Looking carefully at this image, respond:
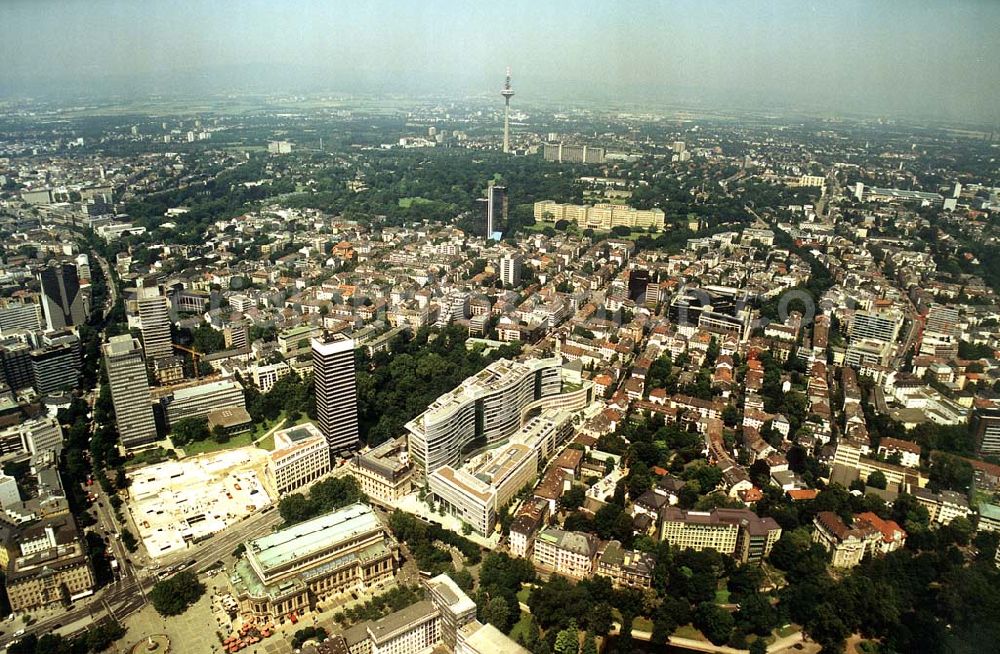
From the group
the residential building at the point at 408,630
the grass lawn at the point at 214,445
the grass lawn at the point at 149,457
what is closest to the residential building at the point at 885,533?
the residential building at the point at 408,630

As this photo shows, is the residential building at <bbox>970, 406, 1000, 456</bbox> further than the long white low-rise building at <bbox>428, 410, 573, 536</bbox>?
No

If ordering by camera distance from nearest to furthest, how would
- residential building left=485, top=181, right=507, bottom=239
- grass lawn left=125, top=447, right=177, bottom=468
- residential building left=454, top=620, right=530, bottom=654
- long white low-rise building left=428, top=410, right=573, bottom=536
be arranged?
residential building left=454, top=620, right=530, bottom=654 → long white low-rise building left=428, top=410, right=573, bottom=536 → grass lawn left=125, top=447, right=177, bottom=468 → residential building left=485, top=181, right=507, bottom=239

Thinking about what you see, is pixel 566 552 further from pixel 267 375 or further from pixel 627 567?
pixel 267 375

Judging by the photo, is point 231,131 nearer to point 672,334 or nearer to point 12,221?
point 12,221

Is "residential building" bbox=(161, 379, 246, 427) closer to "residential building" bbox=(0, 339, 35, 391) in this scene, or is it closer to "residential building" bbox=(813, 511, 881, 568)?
"residential building" bbox=(0, 339, 35, 391)

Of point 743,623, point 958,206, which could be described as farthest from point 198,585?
point 958,206

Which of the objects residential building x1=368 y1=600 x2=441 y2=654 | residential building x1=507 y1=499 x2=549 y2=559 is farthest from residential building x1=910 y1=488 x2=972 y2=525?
residential building x1=368 y1=600 x2=441 y2=654
